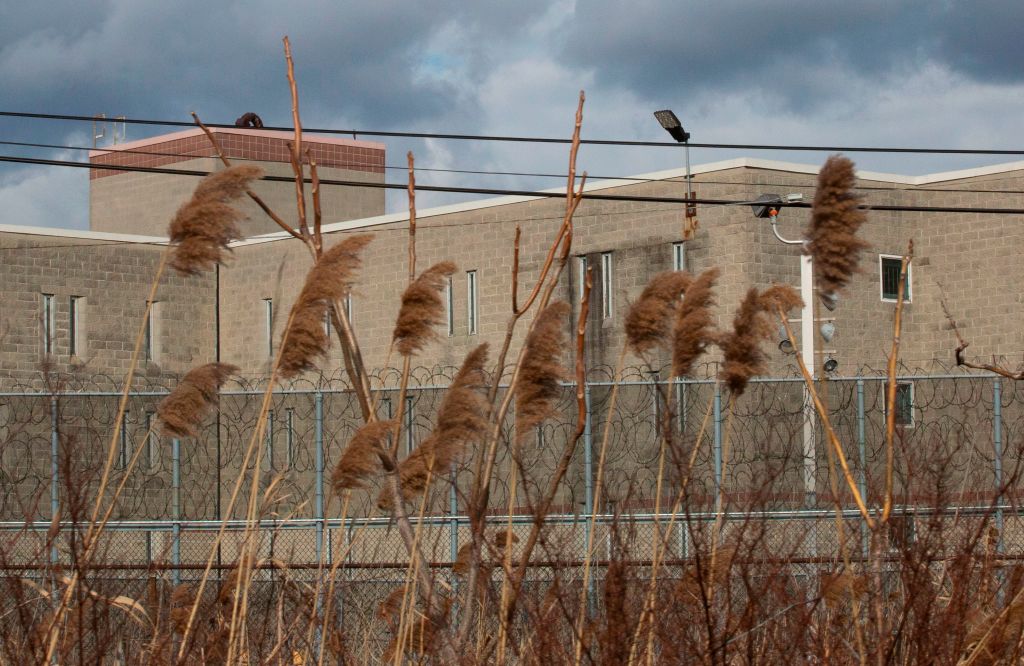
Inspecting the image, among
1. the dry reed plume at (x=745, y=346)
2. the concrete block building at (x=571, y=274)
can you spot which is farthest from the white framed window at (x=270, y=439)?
the concrete block building at (x=571, y=274)

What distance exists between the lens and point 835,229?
3584 millimetres

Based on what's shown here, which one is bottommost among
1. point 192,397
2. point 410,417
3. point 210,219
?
point 410,417

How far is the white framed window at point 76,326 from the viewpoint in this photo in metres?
27.9

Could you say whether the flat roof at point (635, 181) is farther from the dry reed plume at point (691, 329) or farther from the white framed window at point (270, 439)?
the dry reed plume at point (691, 329)

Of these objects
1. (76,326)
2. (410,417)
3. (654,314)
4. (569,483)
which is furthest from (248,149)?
(654,314)

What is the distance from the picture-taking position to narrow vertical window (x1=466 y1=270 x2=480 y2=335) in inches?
1077

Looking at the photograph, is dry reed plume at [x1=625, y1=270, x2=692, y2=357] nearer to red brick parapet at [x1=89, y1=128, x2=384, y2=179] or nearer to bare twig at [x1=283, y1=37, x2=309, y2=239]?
bare twig at [x1=283, y1=37, x2=309, y2=239]

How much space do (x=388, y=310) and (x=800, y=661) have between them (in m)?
24.3

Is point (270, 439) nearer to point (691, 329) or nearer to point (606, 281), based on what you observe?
point (691, 329)

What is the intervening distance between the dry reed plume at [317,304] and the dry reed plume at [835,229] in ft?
4.41

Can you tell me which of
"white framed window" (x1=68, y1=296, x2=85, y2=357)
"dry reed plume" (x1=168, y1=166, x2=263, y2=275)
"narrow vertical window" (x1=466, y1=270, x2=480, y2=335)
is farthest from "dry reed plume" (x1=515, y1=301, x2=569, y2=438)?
"white framed window" (x1=68, y1=296, x2=85, y2=357)

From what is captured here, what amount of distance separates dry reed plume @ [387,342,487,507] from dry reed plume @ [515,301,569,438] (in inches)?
5.4

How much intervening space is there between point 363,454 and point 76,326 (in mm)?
25336

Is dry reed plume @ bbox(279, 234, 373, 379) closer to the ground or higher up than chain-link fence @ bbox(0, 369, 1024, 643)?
higher up
